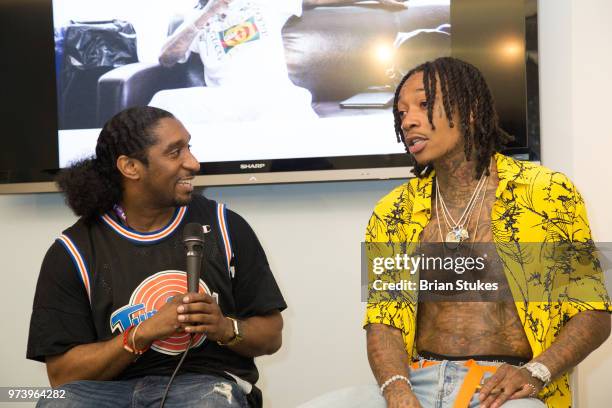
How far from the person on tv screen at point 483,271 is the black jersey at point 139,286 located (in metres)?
0.44

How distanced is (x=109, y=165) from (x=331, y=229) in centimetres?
122

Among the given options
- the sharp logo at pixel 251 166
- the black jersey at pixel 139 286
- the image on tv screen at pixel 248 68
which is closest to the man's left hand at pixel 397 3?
the image on tv screen at pixel 248 68

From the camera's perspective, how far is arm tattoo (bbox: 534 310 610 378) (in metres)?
2.08

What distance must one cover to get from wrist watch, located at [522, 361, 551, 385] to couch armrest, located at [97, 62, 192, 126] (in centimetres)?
211

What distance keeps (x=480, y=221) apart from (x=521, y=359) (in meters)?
0.41

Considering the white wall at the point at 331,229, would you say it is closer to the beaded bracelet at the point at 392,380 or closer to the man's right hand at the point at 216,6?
the man's right hand at the point at 216,6

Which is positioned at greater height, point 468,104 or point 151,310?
point 468,104

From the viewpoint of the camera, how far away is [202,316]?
88.7 inches

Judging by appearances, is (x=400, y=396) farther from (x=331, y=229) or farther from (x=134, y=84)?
(x=134, y=84)

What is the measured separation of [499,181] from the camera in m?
2.37

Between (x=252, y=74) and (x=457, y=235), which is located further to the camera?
(x=252, y=74)

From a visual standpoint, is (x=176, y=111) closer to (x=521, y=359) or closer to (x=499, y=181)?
(x=499, y=181)

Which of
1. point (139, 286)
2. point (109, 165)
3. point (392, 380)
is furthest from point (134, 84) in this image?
point (392, 380)

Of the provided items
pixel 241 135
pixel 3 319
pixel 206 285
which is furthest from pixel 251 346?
pixel 3 319
